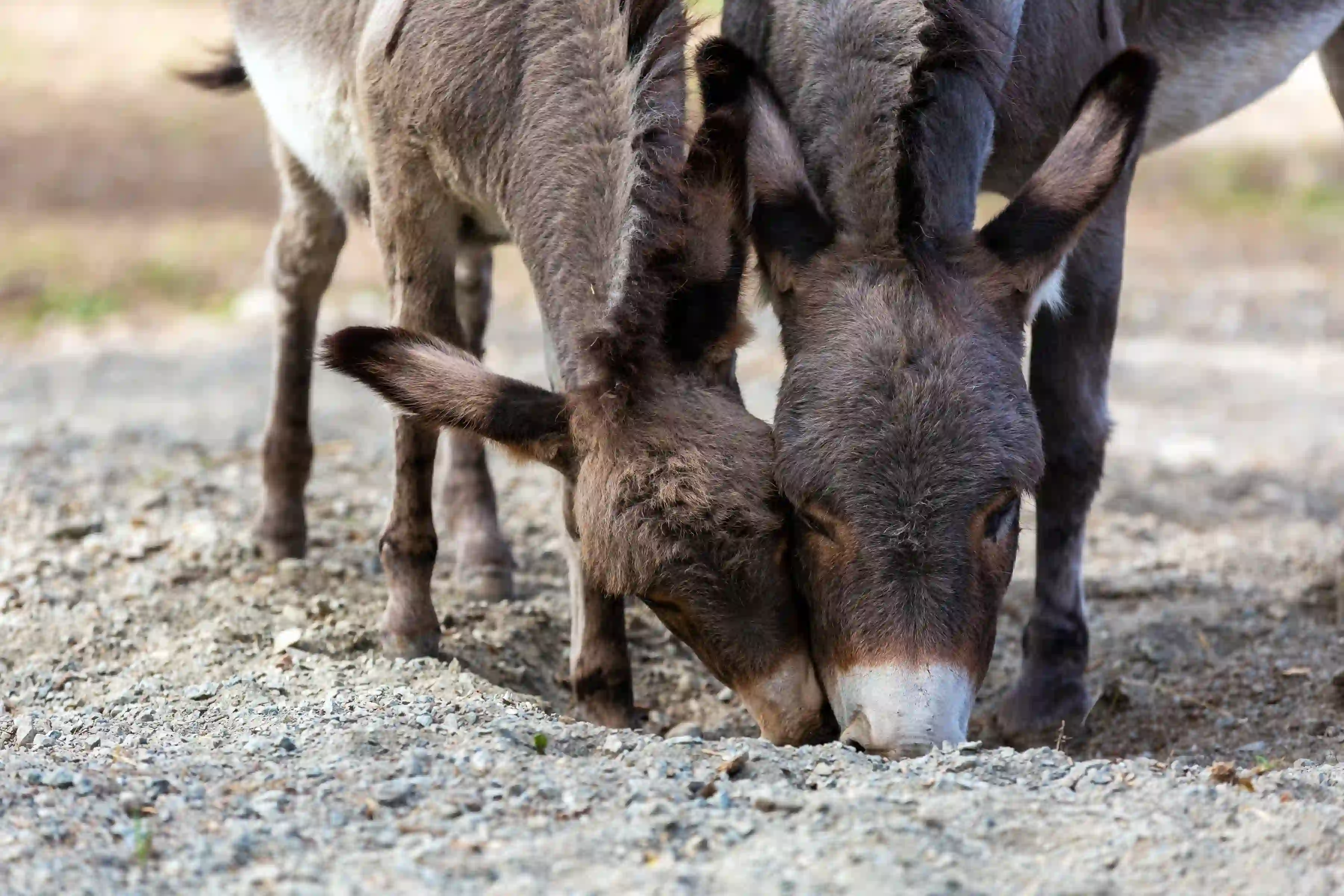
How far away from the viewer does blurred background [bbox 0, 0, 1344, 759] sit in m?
4.93

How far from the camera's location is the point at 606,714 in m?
4.28

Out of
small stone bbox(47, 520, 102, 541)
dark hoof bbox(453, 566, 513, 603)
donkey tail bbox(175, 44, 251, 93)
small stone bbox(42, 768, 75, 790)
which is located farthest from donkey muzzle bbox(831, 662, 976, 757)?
donkey tail bbox(175, 44, 251, 93)

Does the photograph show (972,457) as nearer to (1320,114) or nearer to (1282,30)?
(1282,30)

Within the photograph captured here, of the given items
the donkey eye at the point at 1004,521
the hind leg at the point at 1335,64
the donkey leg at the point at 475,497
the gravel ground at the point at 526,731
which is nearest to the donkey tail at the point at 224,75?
the donkey leg at the point at 475,497

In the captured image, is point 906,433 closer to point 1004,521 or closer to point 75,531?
point 1004,521

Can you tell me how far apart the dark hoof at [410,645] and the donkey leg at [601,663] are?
493 mm

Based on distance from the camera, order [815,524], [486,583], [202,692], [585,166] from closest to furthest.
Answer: [815,524] < [585,166] < [202,692] < [486,583]


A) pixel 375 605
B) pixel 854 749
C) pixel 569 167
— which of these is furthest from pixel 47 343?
pixel 854 749

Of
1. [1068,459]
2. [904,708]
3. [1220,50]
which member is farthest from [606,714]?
[1220,50]

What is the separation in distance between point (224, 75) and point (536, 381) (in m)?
3.00

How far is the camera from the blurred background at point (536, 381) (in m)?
4.93

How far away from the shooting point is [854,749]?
3.37m

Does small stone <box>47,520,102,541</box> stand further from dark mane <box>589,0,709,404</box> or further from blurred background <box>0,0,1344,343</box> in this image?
blurred background <box>0,0,1344,343</box>

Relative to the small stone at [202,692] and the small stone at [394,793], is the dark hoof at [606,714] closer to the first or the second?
the small stone at [202,692]
